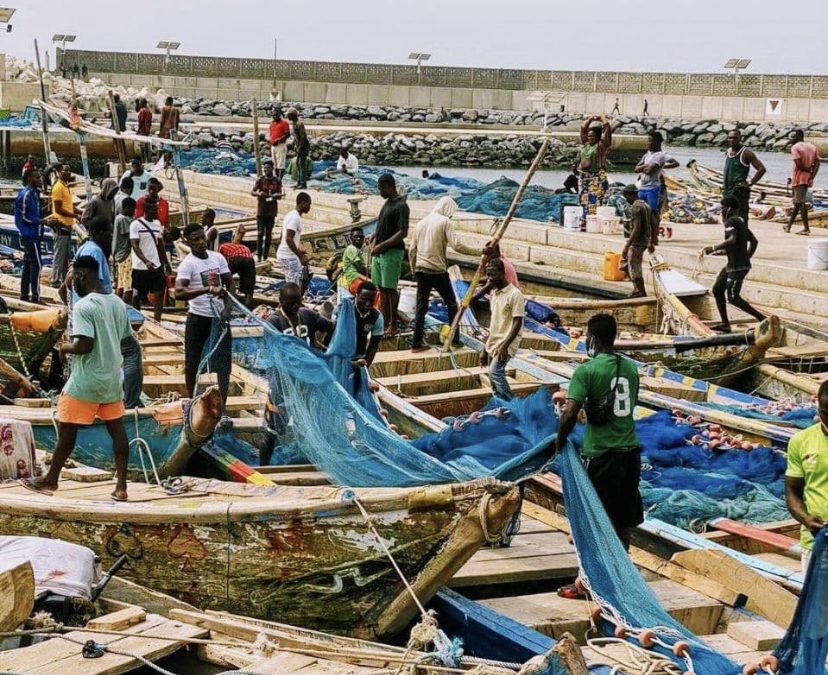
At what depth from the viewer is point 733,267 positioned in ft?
49.1

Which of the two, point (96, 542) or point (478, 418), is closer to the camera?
point (96, 542)

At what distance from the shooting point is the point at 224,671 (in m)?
6.52

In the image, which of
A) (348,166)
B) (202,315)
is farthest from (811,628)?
(348,166)

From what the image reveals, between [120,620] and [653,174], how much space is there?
44.0ft

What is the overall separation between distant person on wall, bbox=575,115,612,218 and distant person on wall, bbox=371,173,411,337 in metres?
8.01

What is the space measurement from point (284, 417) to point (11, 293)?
6.73 meters

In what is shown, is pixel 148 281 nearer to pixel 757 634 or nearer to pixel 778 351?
pixel 778 351

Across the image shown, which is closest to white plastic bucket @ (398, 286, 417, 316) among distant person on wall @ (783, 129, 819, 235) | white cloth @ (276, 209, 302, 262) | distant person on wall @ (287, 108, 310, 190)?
white cloth @ (276, 209, 302, 262)

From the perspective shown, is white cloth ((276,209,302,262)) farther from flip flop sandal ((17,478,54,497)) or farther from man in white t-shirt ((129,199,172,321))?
flip flop sandal ((17,478,54,497))

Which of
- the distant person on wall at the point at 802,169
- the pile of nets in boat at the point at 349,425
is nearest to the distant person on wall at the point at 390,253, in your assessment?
the pile of nets in boat at the point at 349,425

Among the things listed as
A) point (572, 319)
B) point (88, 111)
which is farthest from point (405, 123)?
point (572, 319)

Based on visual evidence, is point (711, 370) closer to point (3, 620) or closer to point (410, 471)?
point (410, 471)

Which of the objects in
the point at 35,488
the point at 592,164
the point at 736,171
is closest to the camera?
the point at 35,488

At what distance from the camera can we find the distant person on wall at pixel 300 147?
25572mm
